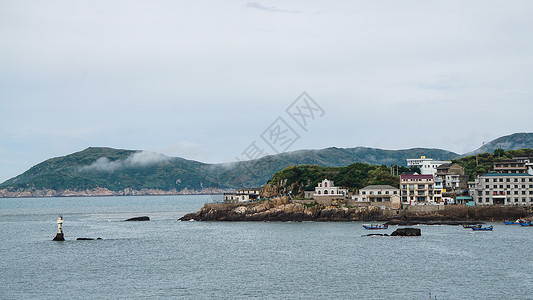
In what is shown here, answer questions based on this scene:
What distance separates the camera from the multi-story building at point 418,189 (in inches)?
4508

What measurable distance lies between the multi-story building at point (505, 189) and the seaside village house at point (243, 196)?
50252mm

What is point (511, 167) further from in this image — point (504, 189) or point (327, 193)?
point (327, 193)

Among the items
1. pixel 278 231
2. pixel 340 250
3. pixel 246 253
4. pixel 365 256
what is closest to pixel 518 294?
pixel 365 256

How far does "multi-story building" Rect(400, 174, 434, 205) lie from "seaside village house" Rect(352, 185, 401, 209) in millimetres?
2491

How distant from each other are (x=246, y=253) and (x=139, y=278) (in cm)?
1821

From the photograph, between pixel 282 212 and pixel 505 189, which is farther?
pixel 282 212

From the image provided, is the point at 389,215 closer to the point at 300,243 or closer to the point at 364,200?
the point at 364,200

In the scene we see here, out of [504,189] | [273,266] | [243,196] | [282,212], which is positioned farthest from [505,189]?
[273,266]

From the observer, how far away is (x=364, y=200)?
11450cm

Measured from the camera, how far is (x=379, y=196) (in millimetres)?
113688

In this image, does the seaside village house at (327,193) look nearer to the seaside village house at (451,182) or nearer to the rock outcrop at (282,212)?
the rock outcrop at (282,212)

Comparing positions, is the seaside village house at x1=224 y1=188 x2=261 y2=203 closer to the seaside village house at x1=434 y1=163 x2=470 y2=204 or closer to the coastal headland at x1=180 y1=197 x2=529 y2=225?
the coastal headland at x1=180 y1=197 x2=529 y2=225

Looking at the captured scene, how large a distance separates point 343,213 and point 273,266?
57086 mm

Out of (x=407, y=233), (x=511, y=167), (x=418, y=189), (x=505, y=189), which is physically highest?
(x=511, y=167)
